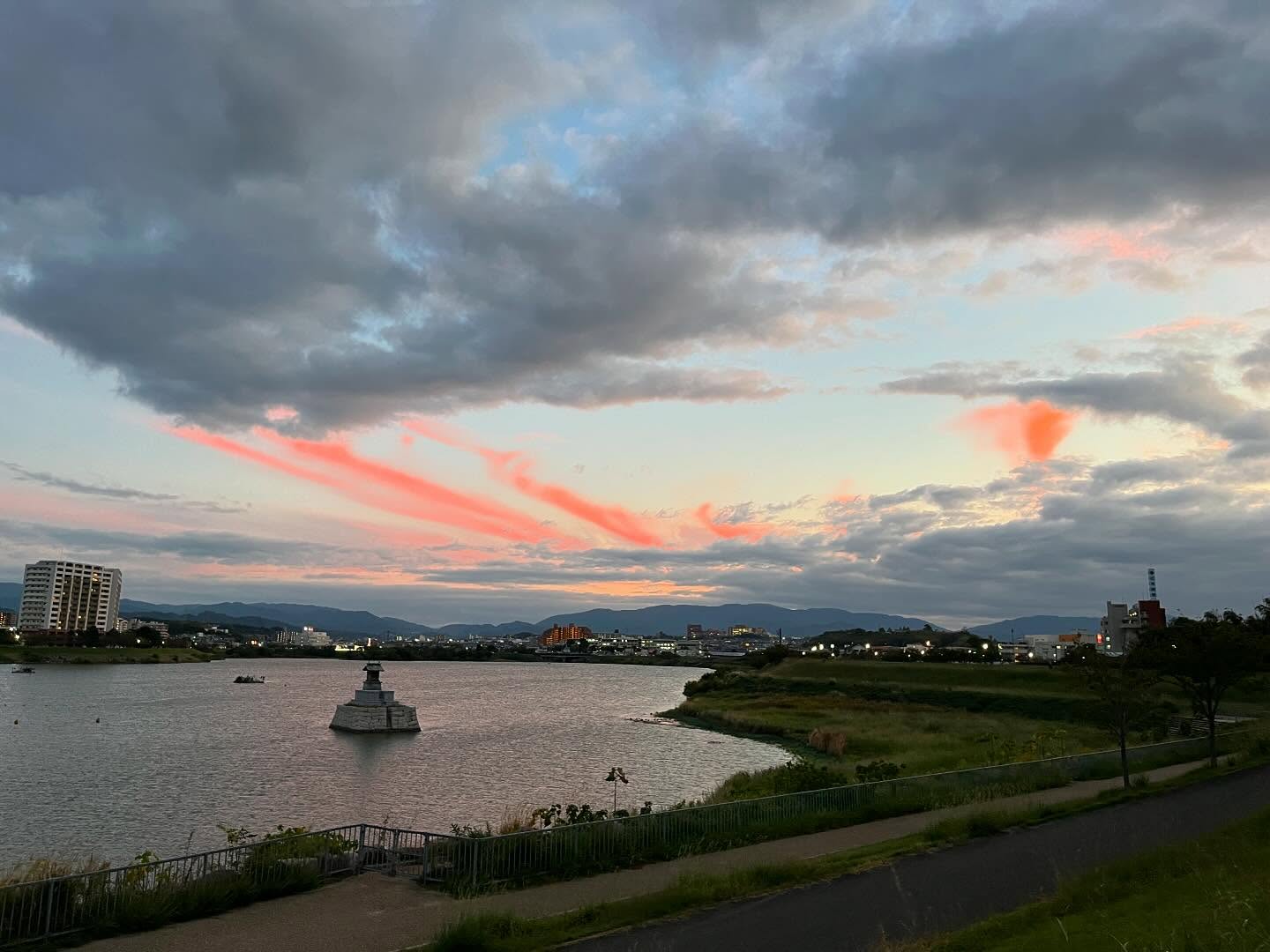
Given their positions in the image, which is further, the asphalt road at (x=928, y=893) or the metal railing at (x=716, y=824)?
the metal railing at (x=716, y=824)

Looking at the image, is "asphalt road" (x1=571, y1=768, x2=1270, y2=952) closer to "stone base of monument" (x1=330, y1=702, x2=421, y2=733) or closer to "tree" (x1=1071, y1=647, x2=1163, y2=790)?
"tree" (x1=1071, y1=647, x2=1163, y2=790)

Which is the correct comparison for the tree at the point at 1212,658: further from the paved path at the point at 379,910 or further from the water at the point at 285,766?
the water at the point at 285,766

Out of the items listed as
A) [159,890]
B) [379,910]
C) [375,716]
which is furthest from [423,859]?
[375,716]

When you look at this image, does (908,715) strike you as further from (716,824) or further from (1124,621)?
(1124,621)

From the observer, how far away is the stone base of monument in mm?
80812

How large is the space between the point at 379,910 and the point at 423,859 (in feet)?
9.03

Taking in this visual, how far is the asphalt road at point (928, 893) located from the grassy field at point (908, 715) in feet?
31.6

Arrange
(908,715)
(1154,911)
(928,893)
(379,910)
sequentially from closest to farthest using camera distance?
1. (1154,911)
2. (379,910)
3. (928,893)
4. (908,715)

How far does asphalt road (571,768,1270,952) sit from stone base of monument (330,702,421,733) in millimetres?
68304

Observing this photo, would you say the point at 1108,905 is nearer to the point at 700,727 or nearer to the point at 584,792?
the point at 584,792

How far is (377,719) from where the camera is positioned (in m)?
81.4

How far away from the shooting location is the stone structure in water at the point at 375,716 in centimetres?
8100

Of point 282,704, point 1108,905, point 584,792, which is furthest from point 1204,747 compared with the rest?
point 282,704

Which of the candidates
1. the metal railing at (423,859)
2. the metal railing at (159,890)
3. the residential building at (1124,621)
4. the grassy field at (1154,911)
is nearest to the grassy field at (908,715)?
the metal railing at (423,859)
